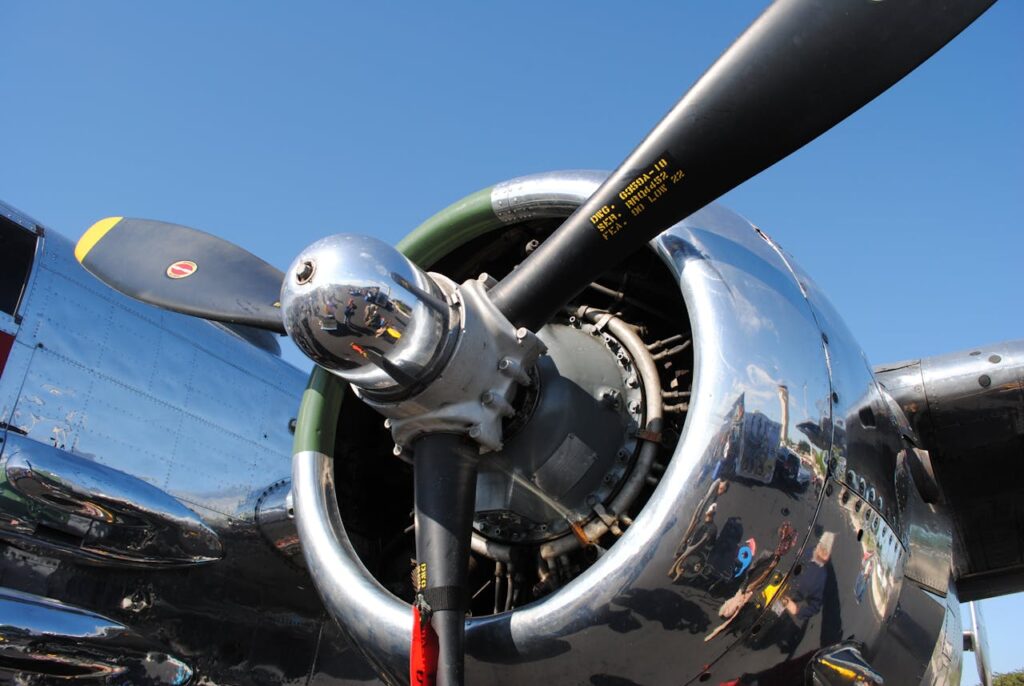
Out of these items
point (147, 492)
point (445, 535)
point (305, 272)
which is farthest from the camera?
point (147, 492)

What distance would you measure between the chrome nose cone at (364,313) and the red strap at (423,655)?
2.35 ft

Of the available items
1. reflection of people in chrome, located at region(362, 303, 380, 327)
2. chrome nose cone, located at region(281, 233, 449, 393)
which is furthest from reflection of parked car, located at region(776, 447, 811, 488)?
reflection of people in chrome, located at region(362, 303, 380, 327)

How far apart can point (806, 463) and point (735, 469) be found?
28 cm

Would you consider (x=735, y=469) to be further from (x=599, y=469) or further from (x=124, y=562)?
(x=124, y=562)

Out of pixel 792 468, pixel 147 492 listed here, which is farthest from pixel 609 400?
pixel 147 492

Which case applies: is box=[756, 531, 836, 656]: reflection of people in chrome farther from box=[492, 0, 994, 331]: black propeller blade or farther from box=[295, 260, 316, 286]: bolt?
box=[295, 260, 316, 286]: bolt

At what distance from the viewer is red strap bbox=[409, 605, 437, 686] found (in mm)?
2674

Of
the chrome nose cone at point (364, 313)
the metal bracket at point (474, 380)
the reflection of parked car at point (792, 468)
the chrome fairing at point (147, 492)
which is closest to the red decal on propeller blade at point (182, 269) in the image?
the chrome fairing at point (147, 492)

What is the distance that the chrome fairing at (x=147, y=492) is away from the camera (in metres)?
→ 4.14

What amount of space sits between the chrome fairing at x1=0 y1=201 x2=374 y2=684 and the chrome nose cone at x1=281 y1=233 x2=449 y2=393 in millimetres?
2032

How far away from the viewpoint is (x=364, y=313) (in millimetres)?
2717

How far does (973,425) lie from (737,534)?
1.85 metres

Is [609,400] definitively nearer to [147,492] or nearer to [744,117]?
[744,117]

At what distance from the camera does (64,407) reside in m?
4.46
